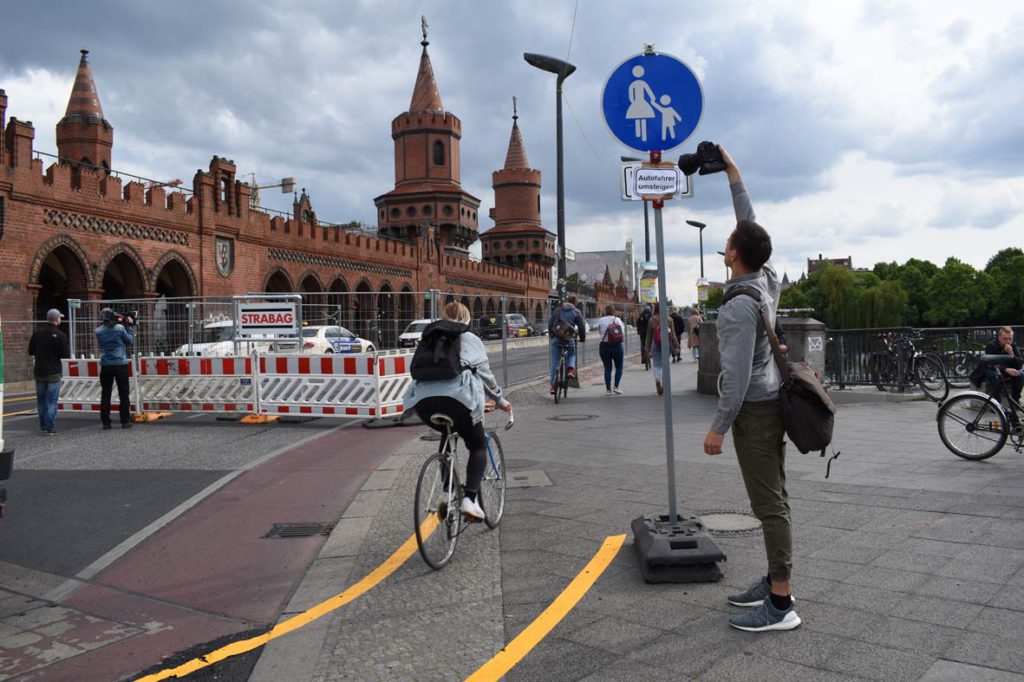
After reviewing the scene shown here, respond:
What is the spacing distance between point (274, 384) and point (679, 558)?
940cm

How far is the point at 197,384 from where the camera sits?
13023 mm

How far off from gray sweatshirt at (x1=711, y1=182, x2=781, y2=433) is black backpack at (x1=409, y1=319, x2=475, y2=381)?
69.0 inches

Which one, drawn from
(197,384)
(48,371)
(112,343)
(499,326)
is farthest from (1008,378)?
(48,371)

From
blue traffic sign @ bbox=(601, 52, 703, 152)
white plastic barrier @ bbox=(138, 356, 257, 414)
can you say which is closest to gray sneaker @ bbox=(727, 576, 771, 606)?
blue traffic sign @ bbox=(601, 52, 703, 152)

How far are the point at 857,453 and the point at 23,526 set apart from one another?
7.50 meters

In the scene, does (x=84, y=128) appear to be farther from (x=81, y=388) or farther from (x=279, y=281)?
(x=81, y=388)

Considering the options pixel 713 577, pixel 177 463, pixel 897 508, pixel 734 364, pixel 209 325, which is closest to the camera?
pixel 734 364

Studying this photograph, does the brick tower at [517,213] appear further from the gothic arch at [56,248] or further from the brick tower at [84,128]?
the gothic arch at [56,248]

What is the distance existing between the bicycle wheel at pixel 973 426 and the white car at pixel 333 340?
28.0 feet

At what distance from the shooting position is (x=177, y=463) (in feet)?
29.0

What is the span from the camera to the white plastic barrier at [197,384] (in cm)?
1270

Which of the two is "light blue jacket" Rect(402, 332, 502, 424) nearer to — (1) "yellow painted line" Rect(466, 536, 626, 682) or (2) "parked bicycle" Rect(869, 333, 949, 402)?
(1) "yellow painted line" Rect(466, 536, 626, 682)

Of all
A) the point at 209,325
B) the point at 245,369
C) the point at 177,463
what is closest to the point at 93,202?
the point at 209,325

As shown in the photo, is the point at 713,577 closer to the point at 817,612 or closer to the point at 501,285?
the point at 817,612
